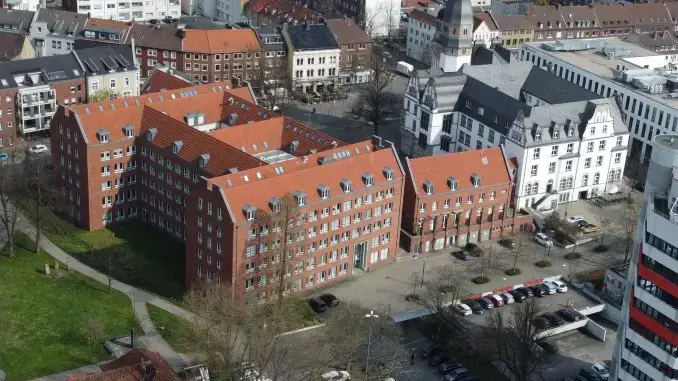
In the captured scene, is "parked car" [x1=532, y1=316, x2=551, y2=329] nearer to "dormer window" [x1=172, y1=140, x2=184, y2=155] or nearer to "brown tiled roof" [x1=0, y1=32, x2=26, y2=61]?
"dormer window" [x1=172, y1=140, x2=184, y2=155]

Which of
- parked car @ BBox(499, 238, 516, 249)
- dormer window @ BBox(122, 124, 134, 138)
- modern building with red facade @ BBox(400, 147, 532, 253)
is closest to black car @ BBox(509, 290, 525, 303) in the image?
parked car @ BBox(499, 238, 516, 249)

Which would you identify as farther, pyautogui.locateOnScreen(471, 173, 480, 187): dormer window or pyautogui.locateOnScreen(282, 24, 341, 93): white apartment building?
pyautogui.locateOnScreen(282, 24, 341, 93): white apartment building

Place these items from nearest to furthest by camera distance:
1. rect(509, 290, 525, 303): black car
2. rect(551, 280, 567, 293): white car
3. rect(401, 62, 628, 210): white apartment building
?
rect(509, 290, 525, 303): black car, rect(551, 280, 567, 293): white car, rect(401, 62, 628, 210): white apartment building

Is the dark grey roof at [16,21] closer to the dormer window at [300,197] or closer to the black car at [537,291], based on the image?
the dormer window at [300,197]

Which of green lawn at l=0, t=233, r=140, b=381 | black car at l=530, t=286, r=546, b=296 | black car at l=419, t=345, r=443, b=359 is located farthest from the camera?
black car at l=530, t=286, r=546, b=296

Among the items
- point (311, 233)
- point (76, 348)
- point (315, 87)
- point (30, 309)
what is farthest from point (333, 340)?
point (315, 87)

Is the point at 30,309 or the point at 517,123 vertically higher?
the point at 517,123

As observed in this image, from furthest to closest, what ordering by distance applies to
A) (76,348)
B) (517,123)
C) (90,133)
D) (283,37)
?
1. (283,37)
2. (517,123)
3. (90,133)
4. (76,348)

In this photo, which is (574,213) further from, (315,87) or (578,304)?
(315,87)
